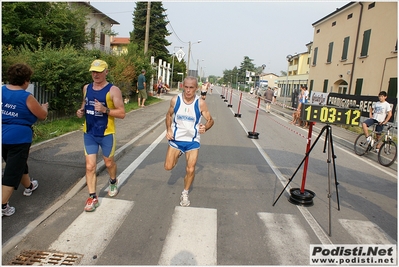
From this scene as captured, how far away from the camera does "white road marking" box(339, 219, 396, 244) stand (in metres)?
3.81

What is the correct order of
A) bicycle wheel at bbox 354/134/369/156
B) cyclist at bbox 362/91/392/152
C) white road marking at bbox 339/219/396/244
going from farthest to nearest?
bicycle wheel at bbox 354/134/369/156
cyclist at bbox 362/91/392/152
white road marking at bbox 339/219/396/244

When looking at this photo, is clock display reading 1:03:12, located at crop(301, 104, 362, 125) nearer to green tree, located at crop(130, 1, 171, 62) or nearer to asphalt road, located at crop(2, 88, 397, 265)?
asphalt road, located at crop(2, 88, 397, 265)

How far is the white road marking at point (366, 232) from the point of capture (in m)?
3.81

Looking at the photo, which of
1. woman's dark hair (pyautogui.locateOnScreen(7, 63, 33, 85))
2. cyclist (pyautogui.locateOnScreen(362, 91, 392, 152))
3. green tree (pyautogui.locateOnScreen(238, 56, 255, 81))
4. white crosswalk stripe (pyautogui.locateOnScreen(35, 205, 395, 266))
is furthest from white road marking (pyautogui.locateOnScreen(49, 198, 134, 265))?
green tree (pyautogui.locateOnScreen(238, 56, 255, 81))

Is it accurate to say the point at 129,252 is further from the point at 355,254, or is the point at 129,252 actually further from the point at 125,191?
the point at 355,254

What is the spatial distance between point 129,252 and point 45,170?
3031 millimetres

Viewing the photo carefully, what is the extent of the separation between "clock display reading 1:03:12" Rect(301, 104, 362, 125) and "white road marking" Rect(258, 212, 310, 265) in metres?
1.42

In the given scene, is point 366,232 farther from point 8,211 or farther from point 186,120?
point 8,211

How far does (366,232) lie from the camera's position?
13.3 feet

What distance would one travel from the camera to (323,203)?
4992 millimetres

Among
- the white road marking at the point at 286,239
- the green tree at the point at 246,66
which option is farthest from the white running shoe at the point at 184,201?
the green tree at the point at 246,66

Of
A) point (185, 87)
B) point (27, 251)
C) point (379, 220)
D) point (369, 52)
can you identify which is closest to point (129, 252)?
point (27, 251)

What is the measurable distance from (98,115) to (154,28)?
41.9 meters

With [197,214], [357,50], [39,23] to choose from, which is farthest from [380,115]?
[357,50]
